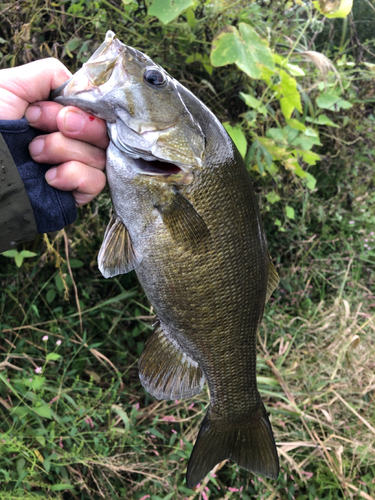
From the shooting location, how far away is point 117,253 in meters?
1.06

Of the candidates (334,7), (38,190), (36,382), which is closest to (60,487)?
(36,382)

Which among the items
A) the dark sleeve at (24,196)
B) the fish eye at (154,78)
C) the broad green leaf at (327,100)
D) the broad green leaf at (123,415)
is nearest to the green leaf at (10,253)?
the dark sleeve at (24,196)

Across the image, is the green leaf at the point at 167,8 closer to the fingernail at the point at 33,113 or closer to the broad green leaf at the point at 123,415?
the fingernail at the point at 33,113

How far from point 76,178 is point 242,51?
44.0 inches

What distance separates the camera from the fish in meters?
0.96

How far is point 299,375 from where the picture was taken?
7.77 ft

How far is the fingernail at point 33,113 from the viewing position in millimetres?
1063

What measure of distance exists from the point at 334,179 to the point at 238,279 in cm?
260

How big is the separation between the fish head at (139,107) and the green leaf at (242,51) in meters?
0.83

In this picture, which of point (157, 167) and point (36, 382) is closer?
point (157, 167)

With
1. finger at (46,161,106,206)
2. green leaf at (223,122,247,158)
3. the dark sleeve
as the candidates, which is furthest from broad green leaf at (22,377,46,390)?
green leaf at (223,122,247,158)

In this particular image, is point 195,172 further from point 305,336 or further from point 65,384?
point 305,336

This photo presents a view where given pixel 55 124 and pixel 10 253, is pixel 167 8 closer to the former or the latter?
pixel 55 124

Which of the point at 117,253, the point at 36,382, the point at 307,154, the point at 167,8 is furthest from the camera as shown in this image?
the point at 307,154
